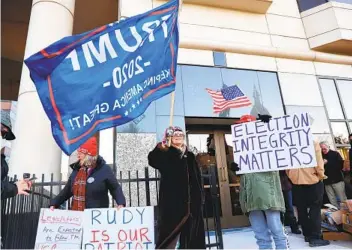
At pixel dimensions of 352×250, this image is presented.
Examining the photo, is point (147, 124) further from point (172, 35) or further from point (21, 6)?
point (21, 6)

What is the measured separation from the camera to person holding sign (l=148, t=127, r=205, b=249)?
11.5ft

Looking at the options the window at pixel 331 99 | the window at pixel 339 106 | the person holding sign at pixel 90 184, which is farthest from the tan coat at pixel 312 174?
the window at pixel 331 99

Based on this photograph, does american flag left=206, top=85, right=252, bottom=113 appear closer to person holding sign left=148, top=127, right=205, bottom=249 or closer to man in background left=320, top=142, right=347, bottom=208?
man in background left=320, top=142, right=347, bottom=208

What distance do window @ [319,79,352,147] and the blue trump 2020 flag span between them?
6550 mm

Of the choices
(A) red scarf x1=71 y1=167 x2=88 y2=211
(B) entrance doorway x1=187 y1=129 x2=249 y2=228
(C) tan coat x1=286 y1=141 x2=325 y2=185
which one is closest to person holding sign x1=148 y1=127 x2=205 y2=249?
(A) red scarf x1=71 y1=167 x2=88 y2=211

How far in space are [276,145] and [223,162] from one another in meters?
4.30

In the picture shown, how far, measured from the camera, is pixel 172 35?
466 centimetres

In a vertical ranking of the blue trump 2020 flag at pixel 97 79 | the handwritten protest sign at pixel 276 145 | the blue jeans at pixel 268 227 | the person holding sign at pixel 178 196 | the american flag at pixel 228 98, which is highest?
the american flag at pixel 228 98

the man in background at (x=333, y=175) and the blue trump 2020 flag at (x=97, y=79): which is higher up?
the blue trump 2020 flag at (x=97, y=79)

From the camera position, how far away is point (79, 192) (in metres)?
3.74

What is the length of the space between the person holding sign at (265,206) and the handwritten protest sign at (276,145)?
16cm

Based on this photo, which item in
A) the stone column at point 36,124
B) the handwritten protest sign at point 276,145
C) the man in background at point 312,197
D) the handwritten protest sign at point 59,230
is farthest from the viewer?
the stone column at point 36,124

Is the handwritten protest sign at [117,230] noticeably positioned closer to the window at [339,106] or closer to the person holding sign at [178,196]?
the person holding sign at [178,196]

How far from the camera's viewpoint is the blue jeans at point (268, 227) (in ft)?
12.7
